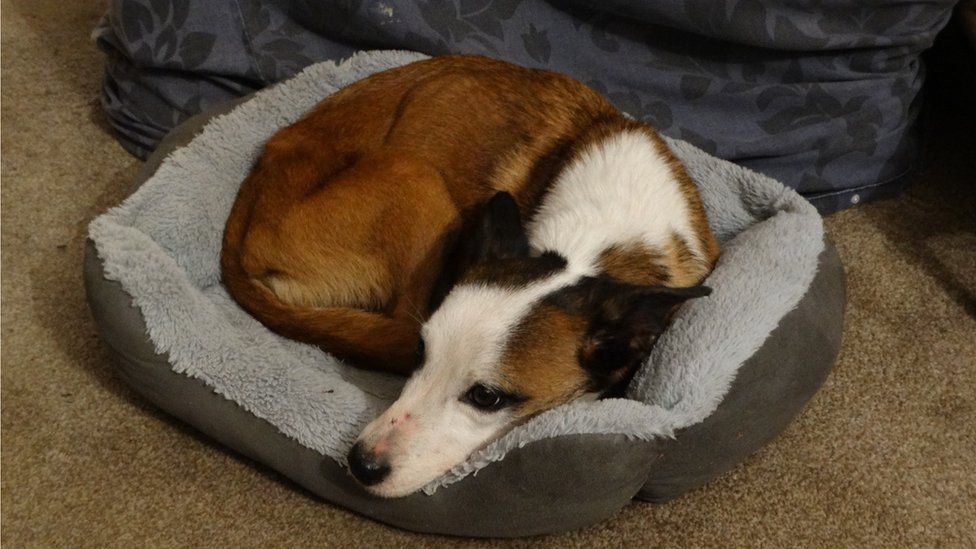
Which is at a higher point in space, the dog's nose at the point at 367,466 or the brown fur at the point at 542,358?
the brown fur at the point at 542,358

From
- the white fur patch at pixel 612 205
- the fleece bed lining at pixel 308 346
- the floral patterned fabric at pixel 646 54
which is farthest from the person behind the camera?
the floral patterned fabric at pixel 646 54

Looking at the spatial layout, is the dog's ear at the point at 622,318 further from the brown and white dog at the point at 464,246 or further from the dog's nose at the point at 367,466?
the dog's nose at the point at 367,466

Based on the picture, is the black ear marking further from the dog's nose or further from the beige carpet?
the beige carpet

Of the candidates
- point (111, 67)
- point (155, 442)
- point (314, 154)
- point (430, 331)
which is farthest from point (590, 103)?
point (111, 67)

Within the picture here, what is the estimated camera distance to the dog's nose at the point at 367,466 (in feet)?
4.77

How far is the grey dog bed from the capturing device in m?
1.52

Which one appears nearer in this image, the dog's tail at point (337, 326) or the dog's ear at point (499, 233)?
the dog's ear at point (499, 233)

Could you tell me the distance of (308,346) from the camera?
1780 millimetres

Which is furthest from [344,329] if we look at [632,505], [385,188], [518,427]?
[632,505]

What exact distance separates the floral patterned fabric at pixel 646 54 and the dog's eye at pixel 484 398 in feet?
3.79

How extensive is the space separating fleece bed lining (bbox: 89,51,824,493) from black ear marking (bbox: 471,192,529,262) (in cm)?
31

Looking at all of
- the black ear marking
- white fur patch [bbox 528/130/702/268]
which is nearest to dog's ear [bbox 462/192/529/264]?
the black ear marking

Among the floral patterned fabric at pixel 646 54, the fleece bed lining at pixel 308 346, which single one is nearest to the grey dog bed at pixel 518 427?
the fleece bed lining at pixel 308 346

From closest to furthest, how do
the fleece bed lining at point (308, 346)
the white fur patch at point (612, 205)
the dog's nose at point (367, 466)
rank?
the dog's nose at point (367, 466)
the fleece bed lining at point (308, 346)
the white fur patch at point (612, 205)
